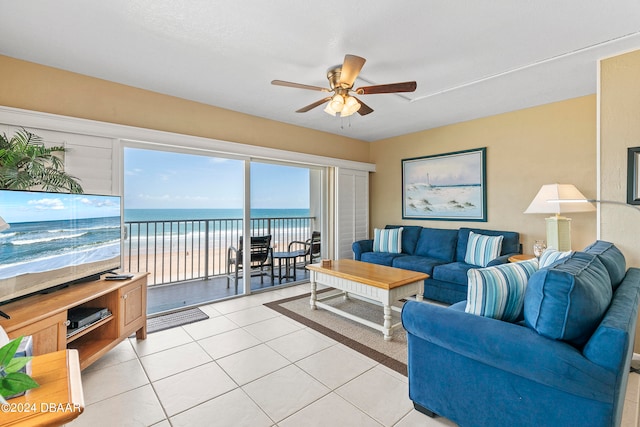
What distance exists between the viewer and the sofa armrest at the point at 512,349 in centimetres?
112

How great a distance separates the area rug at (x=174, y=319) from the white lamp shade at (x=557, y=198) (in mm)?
3818

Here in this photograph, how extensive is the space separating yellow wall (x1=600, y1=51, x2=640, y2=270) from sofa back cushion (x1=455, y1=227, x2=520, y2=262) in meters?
1.17

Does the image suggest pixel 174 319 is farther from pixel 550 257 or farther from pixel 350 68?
pixel 550 257

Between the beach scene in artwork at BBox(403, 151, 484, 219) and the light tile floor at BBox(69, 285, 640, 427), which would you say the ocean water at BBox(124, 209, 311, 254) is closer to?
the light tile floor at BBox(69, 285, 640, 427)

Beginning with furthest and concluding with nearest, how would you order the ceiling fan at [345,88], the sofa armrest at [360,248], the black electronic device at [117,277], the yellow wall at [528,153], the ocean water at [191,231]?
the sofa armrest at [360,248] → the ocean water at [191,231] → the yellow wall at [528,153] → the black electronic device at [117,277] → the ceiling fan at [345,88]

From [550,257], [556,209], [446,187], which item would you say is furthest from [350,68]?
[446,187]

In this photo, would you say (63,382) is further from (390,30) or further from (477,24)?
(477,24)

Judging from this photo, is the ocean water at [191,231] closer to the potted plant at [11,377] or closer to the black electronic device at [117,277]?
the black electronic device at [117,277]

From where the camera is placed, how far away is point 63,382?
41.0 inches

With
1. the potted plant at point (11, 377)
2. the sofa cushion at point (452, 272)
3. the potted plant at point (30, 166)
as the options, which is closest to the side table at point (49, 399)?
the potted plant at point (11, 377)

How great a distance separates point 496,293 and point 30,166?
3432mm

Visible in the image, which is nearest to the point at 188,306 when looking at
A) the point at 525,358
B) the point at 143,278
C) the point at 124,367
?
the point at 143,278

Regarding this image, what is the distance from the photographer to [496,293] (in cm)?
154

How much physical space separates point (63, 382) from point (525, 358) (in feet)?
6.13
